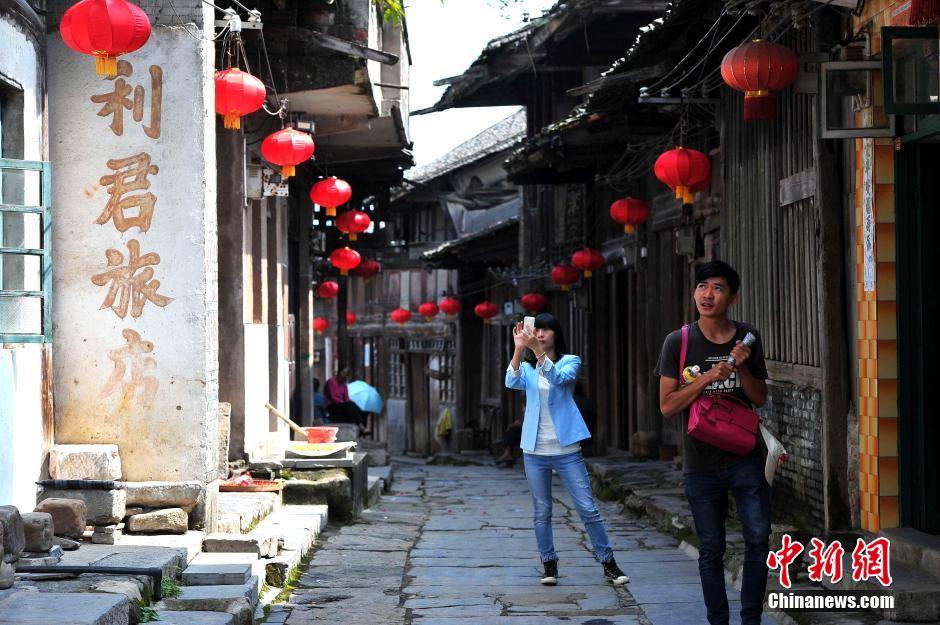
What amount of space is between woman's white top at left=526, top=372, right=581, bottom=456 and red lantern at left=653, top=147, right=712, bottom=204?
4.65 m

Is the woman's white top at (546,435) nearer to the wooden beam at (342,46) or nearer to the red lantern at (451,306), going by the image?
the wooden beam at (342,46)

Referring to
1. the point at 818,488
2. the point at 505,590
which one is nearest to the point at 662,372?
the point at 505,590

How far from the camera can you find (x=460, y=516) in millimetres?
13969

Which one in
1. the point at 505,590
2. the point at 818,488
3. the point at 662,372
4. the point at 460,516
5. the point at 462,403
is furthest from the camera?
the point at 462,403

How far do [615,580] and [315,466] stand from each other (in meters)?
5.02

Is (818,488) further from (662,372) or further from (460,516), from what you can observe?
(460,516)

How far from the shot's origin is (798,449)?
1016 centimetres

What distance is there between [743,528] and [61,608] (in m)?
3.47

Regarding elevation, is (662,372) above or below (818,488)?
above

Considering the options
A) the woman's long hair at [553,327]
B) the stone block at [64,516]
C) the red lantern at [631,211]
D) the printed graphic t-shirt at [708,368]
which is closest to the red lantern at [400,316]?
the red lantern at [631,211]

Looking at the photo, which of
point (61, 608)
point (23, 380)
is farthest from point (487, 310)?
point (61, 608)

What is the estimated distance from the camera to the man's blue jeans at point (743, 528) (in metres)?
6.29

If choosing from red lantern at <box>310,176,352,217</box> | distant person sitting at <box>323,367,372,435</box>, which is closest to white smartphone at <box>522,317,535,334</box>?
red lantern at <box>310,176,352,217</box>

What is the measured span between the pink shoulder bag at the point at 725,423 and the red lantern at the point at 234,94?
508 centimetres
